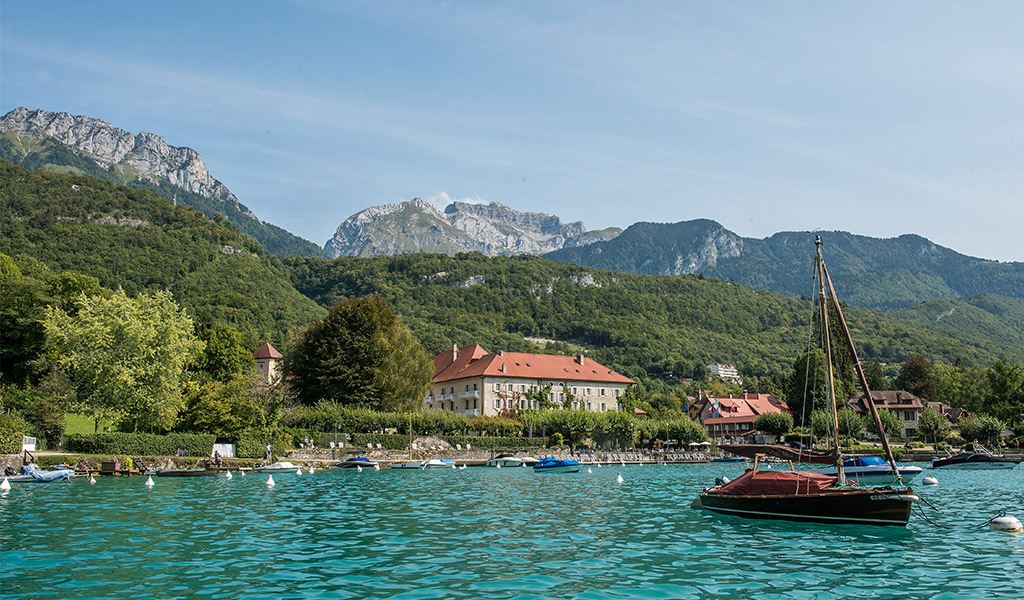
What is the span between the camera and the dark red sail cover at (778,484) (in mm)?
24634

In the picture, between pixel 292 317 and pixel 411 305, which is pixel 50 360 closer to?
pixel 292 317

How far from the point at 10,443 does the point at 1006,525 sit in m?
48.0

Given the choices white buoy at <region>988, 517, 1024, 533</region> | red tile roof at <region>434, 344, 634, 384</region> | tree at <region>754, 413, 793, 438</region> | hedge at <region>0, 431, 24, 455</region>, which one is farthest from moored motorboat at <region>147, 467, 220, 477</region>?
tree at <region>754, 413, 793, 438</region>

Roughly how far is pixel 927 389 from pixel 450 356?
300 ft

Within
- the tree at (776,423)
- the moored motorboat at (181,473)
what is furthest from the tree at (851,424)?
the moored motorboat at (181,473)

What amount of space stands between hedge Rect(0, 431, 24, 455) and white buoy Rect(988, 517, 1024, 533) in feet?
156

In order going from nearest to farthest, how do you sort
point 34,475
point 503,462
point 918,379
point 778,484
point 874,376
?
point 778,484 < point 34,475 < point 503,462 < point 874,376 < point 918,379

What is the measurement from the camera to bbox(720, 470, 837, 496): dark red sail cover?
24.6 metres

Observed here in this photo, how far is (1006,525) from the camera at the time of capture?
21750 mm

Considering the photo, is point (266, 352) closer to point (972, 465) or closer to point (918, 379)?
point (972, 465)

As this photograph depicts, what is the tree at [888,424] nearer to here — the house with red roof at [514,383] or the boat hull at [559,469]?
the house with red roof at [514,383]

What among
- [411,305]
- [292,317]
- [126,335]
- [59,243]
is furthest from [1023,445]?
[59,243]

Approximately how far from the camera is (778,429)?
100 meters

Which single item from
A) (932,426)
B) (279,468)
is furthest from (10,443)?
(932,426)
